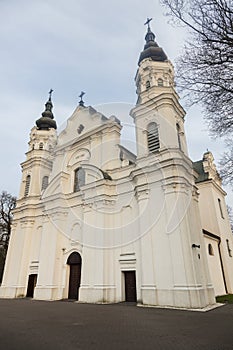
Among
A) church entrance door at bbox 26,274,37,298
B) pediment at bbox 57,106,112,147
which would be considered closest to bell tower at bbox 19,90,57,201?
pediment at bbox 57,106,112,147

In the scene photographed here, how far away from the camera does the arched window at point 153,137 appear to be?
16.3 meters

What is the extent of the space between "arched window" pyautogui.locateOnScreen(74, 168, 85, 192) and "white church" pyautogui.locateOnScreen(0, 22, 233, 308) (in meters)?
0.09

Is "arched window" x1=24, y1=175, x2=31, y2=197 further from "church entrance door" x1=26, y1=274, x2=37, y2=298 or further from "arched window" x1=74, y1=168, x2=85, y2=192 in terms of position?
"church entrance door" x1=26, y1=274, x2=37, y2=298

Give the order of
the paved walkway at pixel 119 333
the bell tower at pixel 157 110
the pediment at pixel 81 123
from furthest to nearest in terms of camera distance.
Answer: the pediment at pixel 81 123, the bell tower at pixel 157 110, the paved walkway at pixel 119 333

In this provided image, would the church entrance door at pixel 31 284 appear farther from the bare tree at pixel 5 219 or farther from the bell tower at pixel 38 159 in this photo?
the bare tree at pixel 5 219

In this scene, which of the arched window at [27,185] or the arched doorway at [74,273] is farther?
the arched window at [27,185]

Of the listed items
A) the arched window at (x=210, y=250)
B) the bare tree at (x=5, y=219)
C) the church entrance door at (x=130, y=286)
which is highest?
the bare tree at (x=5, y=219)

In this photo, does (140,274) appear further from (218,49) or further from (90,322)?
(218,49)

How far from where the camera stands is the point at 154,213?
46.2 feet

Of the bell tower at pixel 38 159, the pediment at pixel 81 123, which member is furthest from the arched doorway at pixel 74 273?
the pediment at pixel 81 123

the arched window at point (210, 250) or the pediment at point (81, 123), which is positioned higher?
the pediment at point (81, 123)

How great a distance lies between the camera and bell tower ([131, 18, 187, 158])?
634 inches

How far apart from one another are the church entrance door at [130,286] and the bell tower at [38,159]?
39.4 feet

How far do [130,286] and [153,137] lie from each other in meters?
9.55
